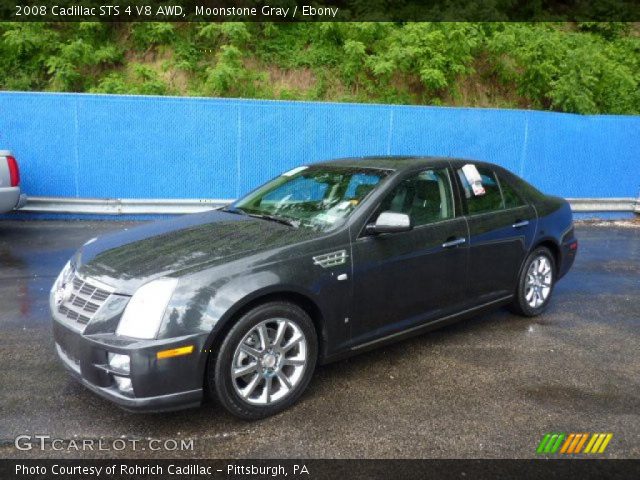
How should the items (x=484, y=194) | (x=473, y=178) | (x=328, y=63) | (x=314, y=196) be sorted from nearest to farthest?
(x=314, y=196), (x=473, y=178), (x=484, y=194), (x=328, y=63)

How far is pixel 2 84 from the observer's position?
41.1 feet

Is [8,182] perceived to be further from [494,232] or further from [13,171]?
[494,232]

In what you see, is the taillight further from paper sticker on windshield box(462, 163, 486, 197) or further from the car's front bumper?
paper sticker on windshield box(462, 163, 486, 197)

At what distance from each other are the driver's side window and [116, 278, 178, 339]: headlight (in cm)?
161

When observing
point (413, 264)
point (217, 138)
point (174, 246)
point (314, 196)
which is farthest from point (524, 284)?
point (217, 138)

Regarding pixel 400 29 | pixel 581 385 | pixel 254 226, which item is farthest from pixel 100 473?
pixel 400 29

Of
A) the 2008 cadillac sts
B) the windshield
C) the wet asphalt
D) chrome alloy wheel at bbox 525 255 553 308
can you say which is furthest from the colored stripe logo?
chrome alloy wheel at bbox 525 255 553 308

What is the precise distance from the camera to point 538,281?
5.46 m

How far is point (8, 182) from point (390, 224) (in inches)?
264

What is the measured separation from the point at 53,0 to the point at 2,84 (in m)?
2.37

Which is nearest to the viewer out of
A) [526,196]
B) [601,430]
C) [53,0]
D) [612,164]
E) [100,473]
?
[100,473]

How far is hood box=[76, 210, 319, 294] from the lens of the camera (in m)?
3.33

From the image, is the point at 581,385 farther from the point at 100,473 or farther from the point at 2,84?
the point at 2,84

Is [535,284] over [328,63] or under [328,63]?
under
